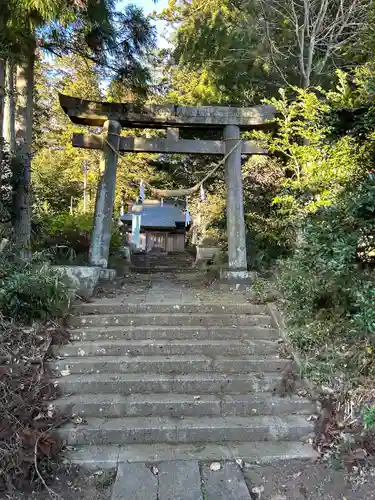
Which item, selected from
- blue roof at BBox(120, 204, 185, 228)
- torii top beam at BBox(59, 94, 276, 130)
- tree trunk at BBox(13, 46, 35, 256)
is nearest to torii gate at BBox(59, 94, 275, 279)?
torii top beam at BBox(59, 94, 276, 130)

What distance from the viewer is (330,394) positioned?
328 centimetres

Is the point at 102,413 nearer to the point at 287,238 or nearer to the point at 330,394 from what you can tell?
the point at 330,394

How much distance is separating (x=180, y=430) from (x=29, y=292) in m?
2.20

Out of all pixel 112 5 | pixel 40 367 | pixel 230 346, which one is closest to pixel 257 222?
pixel 230 346

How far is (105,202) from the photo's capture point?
22.5 ft

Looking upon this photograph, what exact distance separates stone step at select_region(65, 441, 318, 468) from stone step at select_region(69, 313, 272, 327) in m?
1.73

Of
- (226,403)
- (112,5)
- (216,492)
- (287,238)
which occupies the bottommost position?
(216,492)

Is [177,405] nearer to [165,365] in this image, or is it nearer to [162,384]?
[162,384]

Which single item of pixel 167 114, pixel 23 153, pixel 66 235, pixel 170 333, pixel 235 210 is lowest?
pixel 170 333

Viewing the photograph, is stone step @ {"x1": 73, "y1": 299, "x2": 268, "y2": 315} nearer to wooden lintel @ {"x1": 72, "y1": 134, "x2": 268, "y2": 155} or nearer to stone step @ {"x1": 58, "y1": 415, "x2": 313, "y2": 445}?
stone step @ {"x1": 58, "y1": 415, "x2": 313, "y2": 445}

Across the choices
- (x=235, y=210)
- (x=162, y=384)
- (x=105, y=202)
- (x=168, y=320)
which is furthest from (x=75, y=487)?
(x=235, y=210)

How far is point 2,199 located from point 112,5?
3807 millimetres

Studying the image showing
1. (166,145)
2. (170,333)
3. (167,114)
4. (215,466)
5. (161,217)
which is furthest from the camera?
(161,217)

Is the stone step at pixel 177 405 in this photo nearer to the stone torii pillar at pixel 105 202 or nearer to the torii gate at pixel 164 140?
the torii gate at pixel 164 140
